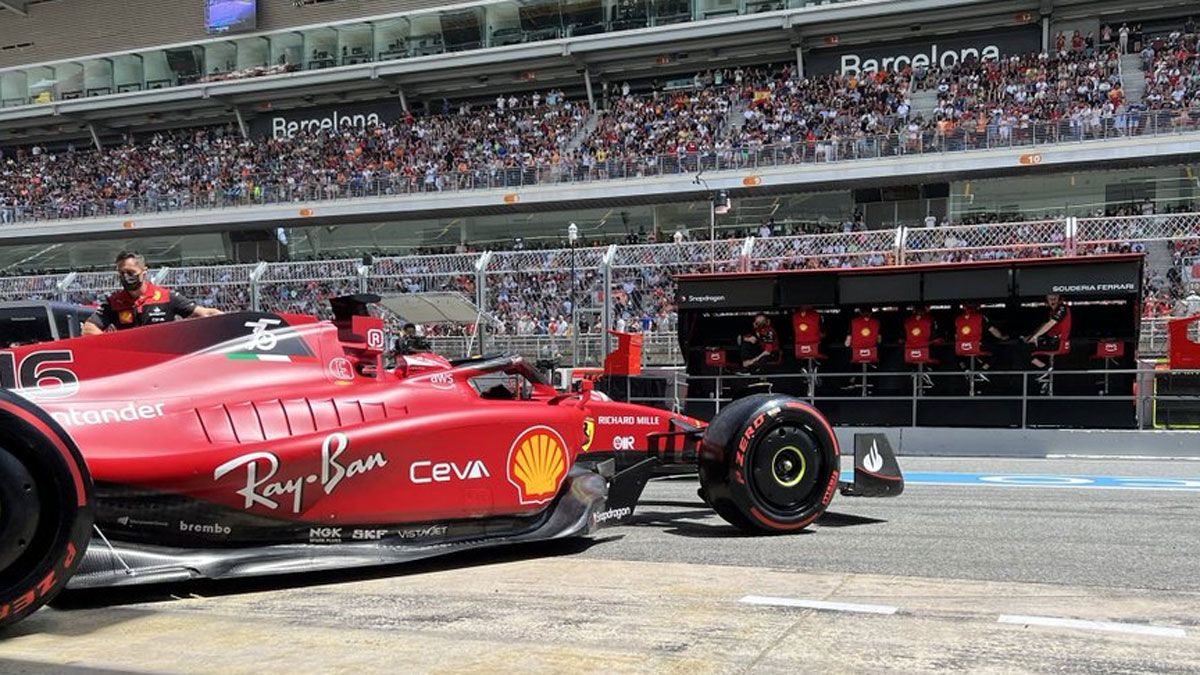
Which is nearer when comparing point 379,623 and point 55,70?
point 379,623

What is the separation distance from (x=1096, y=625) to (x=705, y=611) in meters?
1.61

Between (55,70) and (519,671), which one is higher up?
(55,70)

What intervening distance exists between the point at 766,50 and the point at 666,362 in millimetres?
21721

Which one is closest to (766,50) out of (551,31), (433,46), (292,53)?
(551,31)

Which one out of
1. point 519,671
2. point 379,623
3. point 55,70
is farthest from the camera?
point 55,70

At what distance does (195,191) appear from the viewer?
1624 inches

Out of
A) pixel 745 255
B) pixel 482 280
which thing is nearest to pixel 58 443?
pixel 745 255

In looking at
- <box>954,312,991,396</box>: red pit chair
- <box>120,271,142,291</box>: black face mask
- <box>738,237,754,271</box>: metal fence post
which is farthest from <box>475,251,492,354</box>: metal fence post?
<box>120,271,142,291</box>: black face mask

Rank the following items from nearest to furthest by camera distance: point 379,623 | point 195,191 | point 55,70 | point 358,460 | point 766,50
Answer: point 379,623, point 358,460, point 766,50, point 195,191, point 55,70

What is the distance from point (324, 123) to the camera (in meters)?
45.3

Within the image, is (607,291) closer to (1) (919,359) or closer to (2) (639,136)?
(1) (919,359)

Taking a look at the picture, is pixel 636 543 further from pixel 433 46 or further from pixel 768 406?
pixel 433 46

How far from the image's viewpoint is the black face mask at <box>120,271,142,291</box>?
7.34 meters

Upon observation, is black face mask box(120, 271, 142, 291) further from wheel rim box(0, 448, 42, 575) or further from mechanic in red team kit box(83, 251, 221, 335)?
wheel rim box(0, 448, 42, 575)
